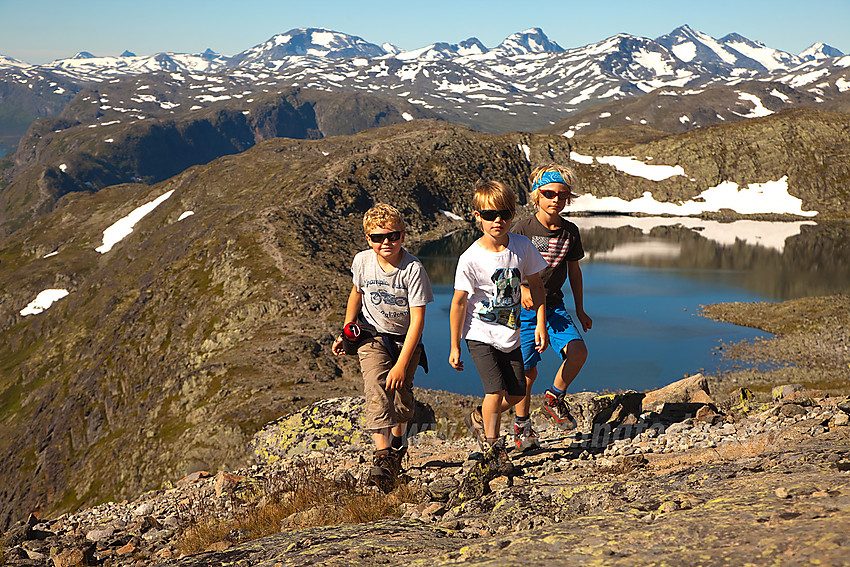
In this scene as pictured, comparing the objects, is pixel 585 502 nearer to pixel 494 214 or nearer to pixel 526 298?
pixel 526 298

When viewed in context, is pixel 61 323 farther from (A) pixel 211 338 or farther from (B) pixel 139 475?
(B) pixel 139 475

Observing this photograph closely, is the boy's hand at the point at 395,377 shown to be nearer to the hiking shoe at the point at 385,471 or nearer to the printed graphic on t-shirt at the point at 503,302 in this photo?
the hiking shoe at the point at 385,471

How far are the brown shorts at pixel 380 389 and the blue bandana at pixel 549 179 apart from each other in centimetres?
329

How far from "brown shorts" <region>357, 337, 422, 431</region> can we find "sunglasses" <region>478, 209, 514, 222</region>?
2.18m

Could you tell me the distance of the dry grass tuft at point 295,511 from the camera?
740 centimetres

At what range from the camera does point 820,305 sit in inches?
2056

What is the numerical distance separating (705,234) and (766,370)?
68115 mm

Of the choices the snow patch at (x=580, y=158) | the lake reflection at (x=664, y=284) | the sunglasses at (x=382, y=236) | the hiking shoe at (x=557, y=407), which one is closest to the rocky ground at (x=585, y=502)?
the hiking shoe at (x=557, y=407)

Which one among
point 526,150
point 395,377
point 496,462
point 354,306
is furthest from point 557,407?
point 526,150

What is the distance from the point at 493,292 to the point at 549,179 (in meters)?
2.45

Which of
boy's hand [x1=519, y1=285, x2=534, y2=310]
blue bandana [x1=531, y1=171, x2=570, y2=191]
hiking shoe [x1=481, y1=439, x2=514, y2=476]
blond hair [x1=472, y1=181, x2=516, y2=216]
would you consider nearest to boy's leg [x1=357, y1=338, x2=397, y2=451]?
hiking shoe [x1=481, y1=439, x2=514, y2=476]

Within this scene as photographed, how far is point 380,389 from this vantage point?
8.47 m

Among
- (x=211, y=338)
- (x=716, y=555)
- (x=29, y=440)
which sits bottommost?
(x=29, y=440)

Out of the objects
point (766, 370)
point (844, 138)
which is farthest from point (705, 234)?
point (766, 370)
